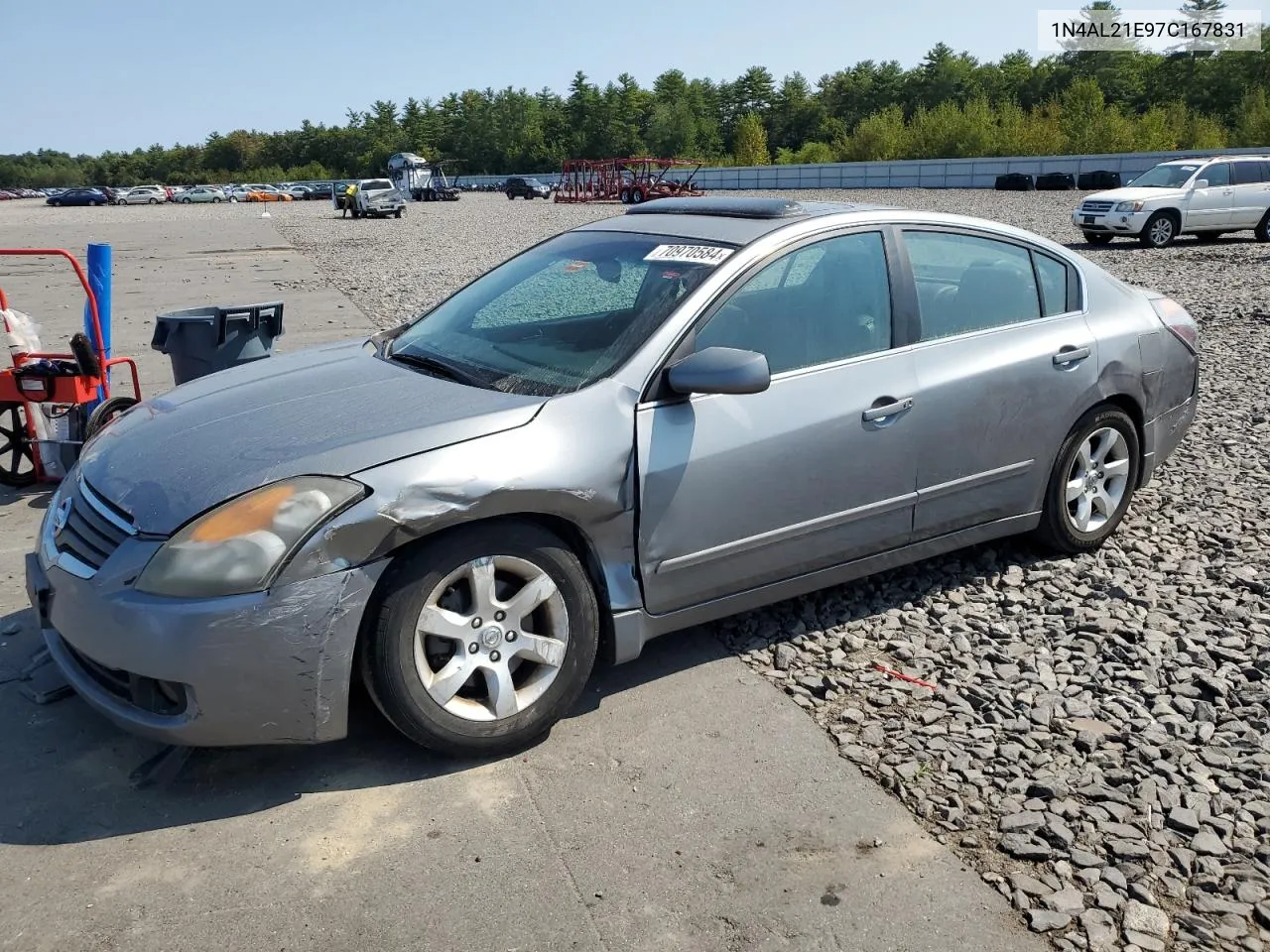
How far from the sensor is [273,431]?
331cm

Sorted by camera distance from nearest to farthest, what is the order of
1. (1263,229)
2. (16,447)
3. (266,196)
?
(16,447), (1263,229), (266,196)

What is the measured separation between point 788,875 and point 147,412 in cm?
A: 273

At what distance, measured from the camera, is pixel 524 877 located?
271 cm

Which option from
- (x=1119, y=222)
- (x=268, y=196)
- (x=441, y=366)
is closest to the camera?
(x=441, y=366)

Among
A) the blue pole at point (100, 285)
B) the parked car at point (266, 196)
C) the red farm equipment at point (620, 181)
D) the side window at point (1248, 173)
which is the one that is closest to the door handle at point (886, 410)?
the blue pole at point (100, 285)

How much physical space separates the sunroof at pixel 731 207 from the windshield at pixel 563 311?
328mm

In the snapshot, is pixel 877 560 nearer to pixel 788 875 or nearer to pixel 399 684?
pixel 788 875

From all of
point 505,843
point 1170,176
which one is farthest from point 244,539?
point 1170,176

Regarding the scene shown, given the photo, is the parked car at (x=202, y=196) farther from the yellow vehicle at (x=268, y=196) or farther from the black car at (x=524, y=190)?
the black car at (x=524, y=190)

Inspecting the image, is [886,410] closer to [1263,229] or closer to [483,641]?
[483,641]

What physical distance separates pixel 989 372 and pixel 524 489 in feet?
6.95

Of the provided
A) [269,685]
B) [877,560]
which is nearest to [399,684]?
[269,685]

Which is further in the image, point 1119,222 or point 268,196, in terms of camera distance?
point 268,196

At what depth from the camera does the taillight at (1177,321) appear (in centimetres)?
501
